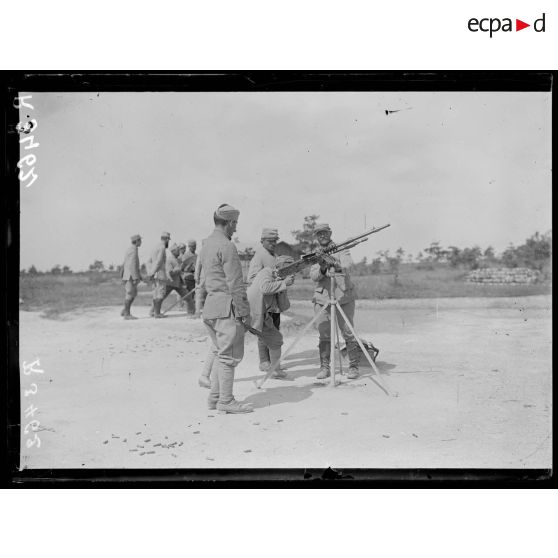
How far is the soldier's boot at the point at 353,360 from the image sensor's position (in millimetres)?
7172

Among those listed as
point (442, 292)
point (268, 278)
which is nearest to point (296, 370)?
point (268, 278)

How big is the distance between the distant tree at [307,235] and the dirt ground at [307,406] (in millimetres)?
1565

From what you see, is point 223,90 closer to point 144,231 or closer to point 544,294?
point 144,231

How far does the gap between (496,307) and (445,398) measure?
1.87 m

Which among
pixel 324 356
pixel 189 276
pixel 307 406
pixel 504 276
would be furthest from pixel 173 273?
pixel 504 276

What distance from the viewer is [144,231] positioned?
738 centimetres

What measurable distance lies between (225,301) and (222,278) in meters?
0.25

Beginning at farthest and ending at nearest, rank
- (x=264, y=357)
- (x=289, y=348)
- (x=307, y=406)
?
1. (x=264, y=357)
2. (x=289, y=348)
3. (x=307, y=406)

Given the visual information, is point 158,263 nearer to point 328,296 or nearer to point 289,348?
point 328,296

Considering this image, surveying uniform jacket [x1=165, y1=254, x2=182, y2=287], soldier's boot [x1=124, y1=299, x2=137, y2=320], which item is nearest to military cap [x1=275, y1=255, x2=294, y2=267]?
soldier's boot [x1=124, y1=299, x2=137, y2=320]

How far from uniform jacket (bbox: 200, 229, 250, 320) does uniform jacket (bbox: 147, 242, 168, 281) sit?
84.4 inches

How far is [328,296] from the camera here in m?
7.34

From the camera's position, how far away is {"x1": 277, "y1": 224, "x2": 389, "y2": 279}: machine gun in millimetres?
7062
